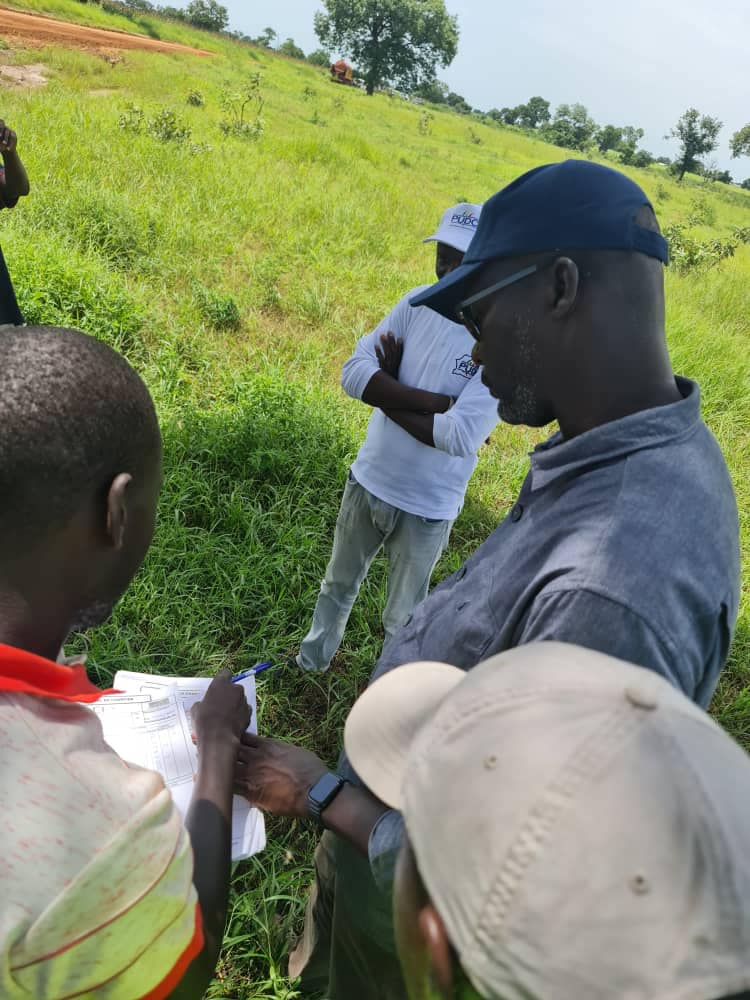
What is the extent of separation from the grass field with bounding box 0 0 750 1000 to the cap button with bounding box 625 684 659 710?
1673mm

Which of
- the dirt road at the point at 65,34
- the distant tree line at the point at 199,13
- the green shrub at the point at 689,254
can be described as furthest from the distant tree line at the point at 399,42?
the green shrub at the point at 689,254

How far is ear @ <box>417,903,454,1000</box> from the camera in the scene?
1.93ft

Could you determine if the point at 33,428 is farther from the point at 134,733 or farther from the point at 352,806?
the point at 352,806

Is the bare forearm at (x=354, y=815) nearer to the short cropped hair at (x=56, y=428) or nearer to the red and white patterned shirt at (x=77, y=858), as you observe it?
the red and white patterned shirt at (x=77, y=858)

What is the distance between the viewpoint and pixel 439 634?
4.11 ft

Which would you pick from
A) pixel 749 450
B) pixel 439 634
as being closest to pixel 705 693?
pixel 439 634

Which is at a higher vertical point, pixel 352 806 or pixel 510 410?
pixel 510 410

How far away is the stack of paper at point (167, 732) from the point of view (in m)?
1.28

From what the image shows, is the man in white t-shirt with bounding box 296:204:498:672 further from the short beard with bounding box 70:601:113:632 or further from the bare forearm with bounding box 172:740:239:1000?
the short beard with bounding box 70:601:113:632

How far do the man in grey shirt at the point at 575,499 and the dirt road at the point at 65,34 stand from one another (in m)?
17.7

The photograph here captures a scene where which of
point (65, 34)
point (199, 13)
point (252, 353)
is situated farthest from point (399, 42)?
point (252, 353)

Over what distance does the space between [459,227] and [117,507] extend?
63.5 inches

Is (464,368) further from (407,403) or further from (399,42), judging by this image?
(399,42)

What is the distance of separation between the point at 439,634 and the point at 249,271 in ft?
16.6
